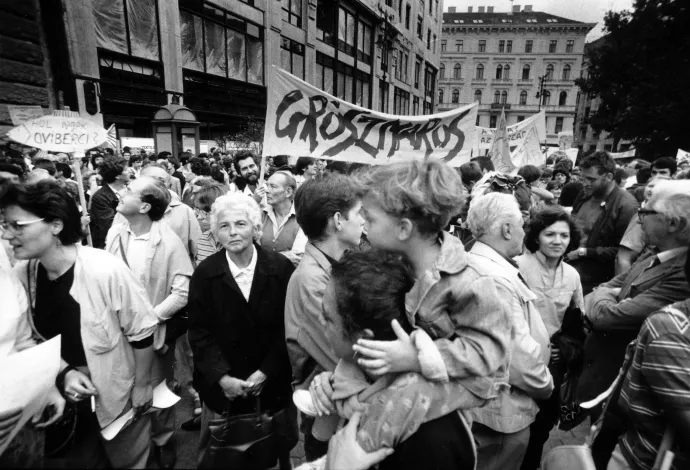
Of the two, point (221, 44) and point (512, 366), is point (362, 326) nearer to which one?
point (512, 366)

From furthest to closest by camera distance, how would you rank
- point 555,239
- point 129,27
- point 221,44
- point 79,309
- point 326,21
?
point 326,21, point 221,44, point 129,27, point 555,239, point 79,309

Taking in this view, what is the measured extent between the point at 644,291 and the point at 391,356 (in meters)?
1.72

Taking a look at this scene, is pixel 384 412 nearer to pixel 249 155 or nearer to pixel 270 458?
pixel 270 458

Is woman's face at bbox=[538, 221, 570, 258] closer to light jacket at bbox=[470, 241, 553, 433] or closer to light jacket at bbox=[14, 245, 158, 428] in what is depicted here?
light jacket at bbox=[470, 241, 553, 433]

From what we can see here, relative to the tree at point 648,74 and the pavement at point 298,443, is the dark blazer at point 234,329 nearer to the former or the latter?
the pavement at point 298,443

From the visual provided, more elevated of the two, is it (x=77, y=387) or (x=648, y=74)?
(x=648, y=74)

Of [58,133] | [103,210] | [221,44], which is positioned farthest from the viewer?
[221,44]

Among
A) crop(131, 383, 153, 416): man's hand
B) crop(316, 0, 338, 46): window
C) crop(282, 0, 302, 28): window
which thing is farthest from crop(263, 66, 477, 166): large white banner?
crop(316, 0, 338, 46): window

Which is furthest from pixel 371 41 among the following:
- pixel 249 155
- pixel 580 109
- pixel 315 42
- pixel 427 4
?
pixel 580 109

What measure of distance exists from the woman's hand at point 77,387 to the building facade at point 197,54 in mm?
3931

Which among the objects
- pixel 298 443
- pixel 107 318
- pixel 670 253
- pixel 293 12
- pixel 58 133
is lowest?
pixel 298 443

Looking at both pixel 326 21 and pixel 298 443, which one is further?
pixel 326 21

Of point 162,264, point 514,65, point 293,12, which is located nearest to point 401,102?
point 293,12

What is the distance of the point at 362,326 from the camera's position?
1.18 metres
